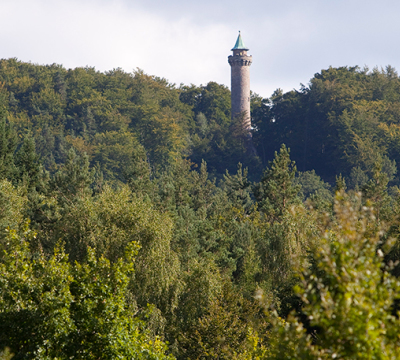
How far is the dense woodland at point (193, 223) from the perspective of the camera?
8094 mm

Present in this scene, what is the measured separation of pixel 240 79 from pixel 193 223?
52112 millimetres

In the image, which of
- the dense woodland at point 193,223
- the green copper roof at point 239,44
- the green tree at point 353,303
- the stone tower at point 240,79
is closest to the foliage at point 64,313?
the dense woodland at point 193,223

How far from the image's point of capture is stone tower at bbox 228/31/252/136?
88.0 m

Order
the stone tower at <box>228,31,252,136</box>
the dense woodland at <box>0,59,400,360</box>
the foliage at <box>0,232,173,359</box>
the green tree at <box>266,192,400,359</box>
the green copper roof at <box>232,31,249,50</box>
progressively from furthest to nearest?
the green copper roof at <box>232,31,249,50</box>
the stone tower at <box>228,31,252,136</box>
the foliage at <box>0,232,173,359</box>
the dense woodland at <box>0,59,400,360</box>
the green tree at <box>266,192,400,359</box>

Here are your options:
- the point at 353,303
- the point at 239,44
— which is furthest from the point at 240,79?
the point at 353,303

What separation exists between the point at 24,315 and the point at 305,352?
22.7 feet

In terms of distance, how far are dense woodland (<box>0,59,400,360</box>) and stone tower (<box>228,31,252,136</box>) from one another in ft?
5.90

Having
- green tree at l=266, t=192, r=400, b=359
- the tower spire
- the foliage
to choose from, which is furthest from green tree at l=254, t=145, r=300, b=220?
the tower spire

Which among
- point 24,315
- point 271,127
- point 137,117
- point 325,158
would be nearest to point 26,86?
point 137,117

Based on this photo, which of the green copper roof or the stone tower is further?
the green copper roof

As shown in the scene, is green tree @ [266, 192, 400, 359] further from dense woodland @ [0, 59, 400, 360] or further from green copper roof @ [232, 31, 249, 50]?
green copper roof @ [232, 31, 249, 50]

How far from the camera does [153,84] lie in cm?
10250

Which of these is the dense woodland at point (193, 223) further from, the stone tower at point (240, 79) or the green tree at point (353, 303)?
the stone tower at point (240, 79)

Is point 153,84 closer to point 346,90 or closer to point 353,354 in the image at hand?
point 346,90
